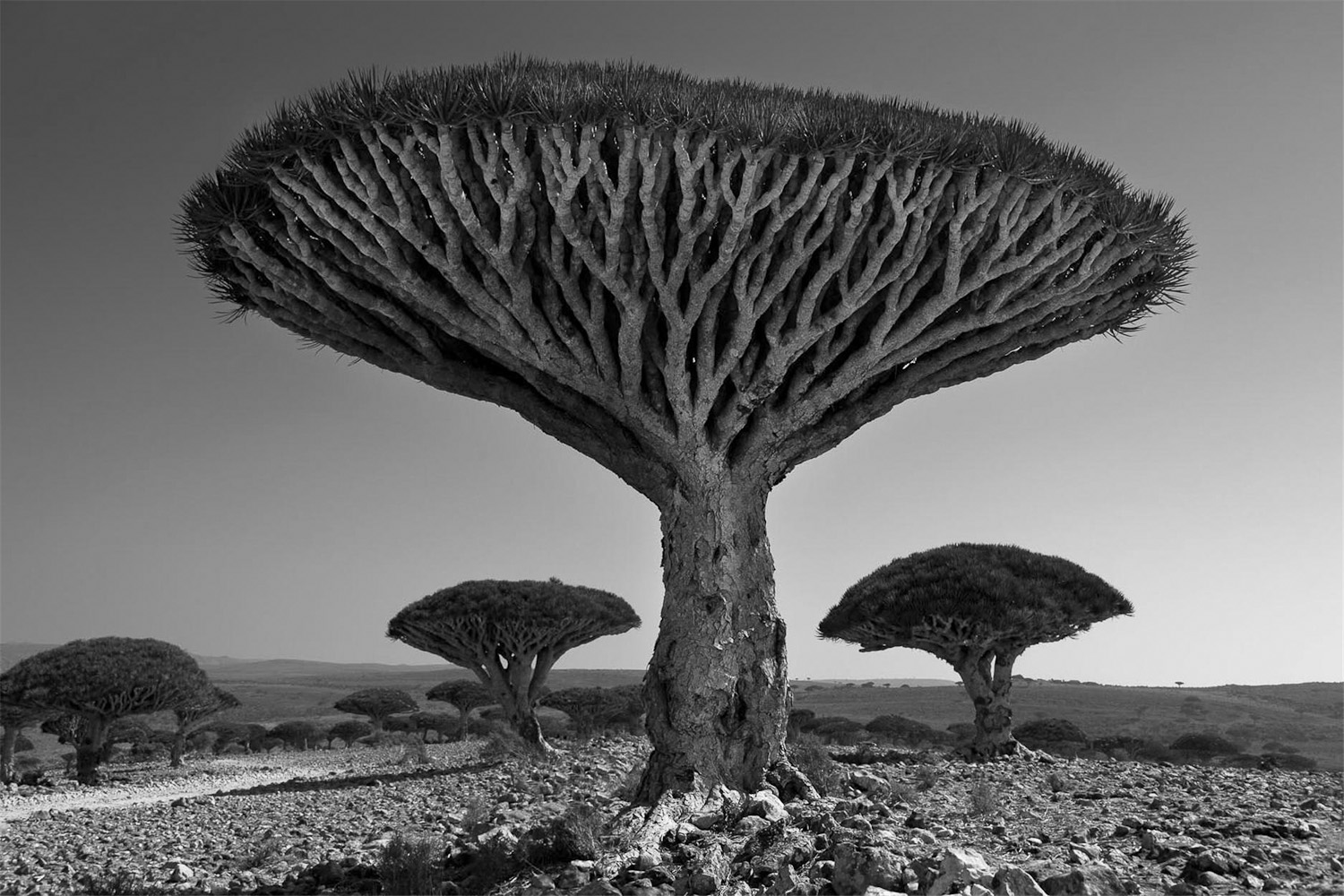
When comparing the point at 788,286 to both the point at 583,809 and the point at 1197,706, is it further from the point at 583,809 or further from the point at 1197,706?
the point at 1197,706

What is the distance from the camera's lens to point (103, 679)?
23.8 metres

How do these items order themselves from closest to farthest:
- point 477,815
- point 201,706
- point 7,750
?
1. point 477,815
2. point 7,750
3. point 201,706

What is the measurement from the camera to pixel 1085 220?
26.8 feet

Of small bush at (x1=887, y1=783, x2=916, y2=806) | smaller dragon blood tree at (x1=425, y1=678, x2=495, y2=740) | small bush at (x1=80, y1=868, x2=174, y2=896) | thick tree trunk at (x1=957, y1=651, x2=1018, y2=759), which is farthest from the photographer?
smaller dragon blood tree at (x1=425, y1=678, x2=495, y2=740)

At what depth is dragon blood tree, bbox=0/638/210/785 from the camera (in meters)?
23.4

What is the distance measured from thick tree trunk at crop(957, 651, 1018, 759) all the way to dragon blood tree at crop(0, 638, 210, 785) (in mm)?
20102

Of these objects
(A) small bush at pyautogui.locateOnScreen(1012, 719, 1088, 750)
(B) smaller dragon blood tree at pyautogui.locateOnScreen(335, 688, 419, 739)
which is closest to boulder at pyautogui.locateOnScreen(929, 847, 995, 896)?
(A) small bush at pyautogui.locateOnScreen(1012, 719, 1088, 750)

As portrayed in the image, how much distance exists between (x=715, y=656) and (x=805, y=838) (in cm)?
179

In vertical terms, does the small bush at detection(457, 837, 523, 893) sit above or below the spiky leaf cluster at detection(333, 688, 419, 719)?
above

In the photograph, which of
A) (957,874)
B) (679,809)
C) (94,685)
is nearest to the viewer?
(957,874)

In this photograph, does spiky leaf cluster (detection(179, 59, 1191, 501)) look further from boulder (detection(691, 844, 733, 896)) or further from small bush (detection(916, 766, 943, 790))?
small bush (detection(916, 766, 943, 790))

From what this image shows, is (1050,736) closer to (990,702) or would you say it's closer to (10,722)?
(990,702)

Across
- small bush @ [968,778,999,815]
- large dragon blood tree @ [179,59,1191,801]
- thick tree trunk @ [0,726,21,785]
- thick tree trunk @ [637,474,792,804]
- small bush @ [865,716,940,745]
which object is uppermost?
large dragon blood tree @ [179,59,1191,801]

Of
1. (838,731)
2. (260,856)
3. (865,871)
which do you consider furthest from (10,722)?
(865,871)
